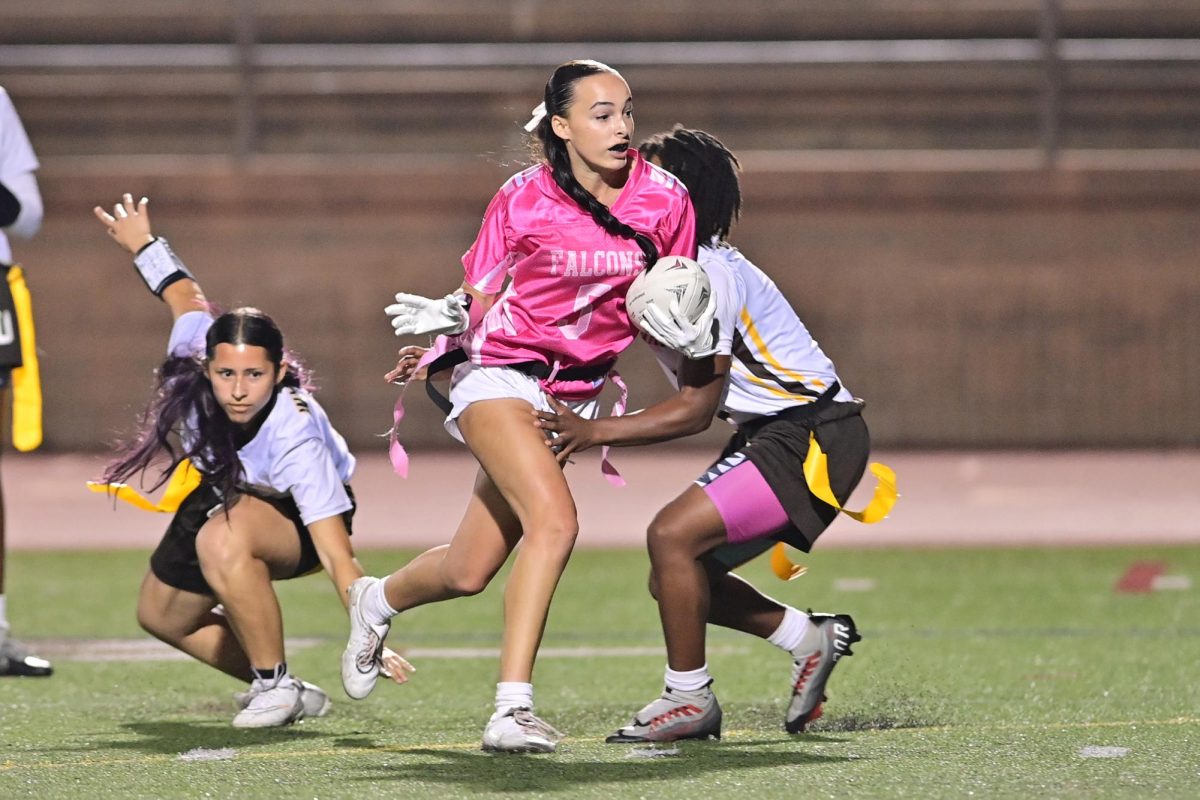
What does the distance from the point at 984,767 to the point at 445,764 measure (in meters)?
1.18

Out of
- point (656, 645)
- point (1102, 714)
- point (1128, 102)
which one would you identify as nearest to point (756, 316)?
point (1102, 714)

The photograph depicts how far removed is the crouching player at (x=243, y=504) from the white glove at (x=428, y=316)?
76cm

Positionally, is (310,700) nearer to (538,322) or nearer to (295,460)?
(295,460)

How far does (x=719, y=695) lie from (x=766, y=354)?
1193 mm

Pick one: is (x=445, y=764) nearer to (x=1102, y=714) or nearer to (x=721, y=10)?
(x=1102, y=714)

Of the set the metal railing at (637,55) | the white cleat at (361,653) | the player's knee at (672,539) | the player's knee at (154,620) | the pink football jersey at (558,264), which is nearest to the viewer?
the pink football jersey at (558,264)

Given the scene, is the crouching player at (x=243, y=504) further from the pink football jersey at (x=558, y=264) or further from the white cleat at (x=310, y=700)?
the pink football jersey at (x=558, y=264)

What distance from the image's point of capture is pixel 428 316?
172 inches

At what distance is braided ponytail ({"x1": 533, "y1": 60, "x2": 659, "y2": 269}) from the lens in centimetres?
450

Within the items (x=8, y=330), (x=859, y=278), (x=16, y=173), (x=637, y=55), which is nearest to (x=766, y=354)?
(x=8, y=330)

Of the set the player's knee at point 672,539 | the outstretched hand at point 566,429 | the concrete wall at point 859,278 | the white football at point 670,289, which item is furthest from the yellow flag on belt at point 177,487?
the concrete wall at point 859,278

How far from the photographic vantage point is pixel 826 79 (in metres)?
12.9

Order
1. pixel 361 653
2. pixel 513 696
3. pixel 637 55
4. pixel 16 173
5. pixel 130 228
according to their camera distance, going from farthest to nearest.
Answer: pixel 637 55
pixel 16 173
pixel 130 228
pixel 361 653
pixel 513 696

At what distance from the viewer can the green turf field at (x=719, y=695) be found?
408cm
